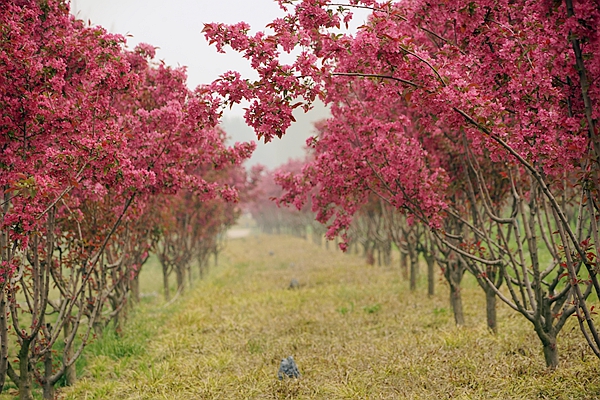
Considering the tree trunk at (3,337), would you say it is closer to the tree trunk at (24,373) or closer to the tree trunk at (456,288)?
the tree trunk at (24,373)

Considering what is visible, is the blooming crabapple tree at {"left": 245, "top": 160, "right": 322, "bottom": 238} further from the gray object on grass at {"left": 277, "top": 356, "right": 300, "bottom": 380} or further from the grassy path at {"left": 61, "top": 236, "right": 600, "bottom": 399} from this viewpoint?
the gray object on grass at {"left": 277, "top": 356, "right": 300, "bottom": 380}

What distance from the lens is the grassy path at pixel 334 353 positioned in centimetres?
585

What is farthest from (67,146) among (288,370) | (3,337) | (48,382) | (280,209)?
(280,209)

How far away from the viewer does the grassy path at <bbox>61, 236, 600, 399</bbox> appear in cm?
585

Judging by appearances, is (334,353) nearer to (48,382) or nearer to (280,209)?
(48,382)

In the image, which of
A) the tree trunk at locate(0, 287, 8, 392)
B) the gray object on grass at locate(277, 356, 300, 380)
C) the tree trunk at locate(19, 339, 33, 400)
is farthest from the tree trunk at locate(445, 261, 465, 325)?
the tree trunk at locate(0, 287, 8, 392)

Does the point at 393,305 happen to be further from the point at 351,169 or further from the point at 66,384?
the point at 66,384

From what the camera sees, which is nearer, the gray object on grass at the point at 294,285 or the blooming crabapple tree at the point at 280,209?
the gray object on grass at the point at 294,285

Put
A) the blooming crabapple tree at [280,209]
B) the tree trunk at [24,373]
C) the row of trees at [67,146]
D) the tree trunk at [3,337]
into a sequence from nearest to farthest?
the row of trees at [67,146], the tree trunk at [3,337], the tree trunk at [24,373], the blooming crabapple tree at [280,209]

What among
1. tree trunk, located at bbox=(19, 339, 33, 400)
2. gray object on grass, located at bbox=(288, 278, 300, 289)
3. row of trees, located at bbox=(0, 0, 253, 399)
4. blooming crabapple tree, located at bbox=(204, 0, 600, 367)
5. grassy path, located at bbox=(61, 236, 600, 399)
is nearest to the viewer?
blooming crabapple tree, located at bbox=(204, 0, 600, 367)

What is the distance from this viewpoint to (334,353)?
25.3ft

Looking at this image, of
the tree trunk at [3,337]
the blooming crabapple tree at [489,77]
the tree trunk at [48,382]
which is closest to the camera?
the blooming crabapple tree at [489,77]

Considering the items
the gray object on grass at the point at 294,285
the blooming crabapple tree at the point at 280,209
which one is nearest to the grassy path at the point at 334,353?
the gray object on grass at the point at 294,285

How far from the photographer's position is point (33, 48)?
16.2ft
